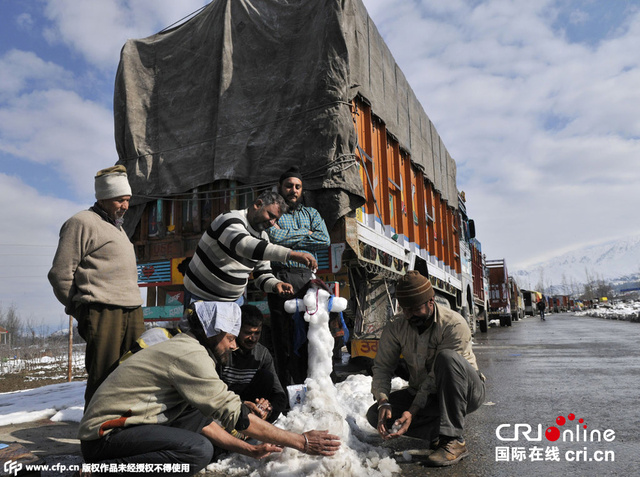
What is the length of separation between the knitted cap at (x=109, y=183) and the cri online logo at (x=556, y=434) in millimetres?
2882

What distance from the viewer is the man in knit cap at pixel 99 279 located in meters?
2.69

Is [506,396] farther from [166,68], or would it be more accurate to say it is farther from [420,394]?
[166,68]

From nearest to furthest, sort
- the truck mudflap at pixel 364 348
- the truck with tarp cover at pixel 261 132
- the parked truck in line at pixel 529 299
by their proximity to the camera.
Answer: the truck mudflap at pixel 364 348 < the truck with tarp cover at pixel 261 132 < the parked truck in line at pixel 529 299

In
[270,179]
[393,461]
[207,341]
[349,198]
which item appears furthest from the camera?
[270,179]

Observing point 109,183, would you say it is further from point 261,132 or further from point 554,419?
point 554,419

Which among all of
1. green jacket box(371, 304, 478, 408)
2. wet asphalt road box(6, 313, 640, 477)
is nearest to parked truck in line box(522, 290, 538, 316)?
wet asphalt road box(6, 313, 640, 477)

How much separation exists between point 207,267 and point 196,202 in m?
2.88

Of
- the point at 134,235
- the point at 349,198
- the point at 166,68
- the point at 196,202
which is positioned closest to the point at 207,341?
the point at 349,198

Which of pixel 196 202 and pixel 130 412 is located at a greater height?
pixel 196 202

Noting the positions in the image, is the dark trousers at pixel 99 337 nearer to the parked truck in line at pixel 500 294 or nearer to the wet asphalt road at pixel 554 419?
the wet asphalt road at pixel 554 419

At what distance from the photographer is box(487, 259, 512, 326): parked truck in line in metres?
25.3

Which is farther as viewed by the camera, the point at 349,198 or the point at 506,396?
the point at 349,198

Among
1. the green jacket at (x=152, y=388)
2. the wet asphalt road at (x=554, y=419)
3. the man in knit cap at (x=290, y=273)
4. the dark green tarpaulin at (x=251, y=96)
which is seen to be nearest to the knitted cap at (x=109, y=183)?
the man in knit cap at (x=290, y=273)

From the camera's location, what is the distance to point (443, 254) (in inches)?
423
